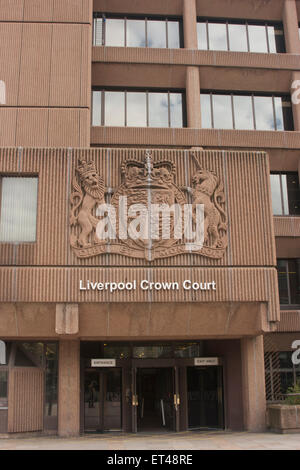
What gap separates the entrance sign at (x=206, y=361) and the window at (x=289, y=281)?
6.48 m

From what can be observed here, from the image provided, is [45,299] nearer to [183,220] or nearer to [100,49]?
[183,220]

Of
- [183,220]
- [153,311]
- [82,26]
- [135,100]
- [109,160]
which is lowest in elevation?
[153,311]

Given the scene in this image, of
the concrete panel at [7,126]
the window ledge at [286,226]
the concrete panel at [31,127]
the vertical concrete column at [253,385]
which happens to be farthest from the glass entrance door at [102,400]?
the concrete panel at [7,126]

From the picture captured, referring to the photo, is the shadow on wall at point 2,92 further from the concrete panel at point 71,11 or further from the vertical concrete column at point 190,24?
the vertical concrete column at point 190,24

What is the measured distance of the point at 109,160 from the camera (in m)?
20.0

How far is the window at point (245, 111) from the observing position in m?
27.8

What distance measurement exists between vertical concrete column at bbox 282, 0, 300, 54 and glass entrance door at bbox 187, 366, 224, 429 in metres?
17.5

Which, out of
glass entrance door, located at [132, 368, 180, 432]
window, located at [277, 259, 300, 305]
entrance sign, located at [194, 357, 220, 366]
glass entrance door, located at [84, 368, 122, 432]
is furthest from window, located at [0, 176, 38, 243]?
window, located at [277, 259, 300, 305]

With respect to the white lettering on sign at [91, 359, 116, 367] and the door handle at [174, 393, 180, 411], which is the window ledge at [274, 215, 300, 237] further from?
the white lettering on sign at [91, 359, 116, 367]

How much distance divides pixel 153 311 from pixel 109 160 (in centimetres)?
592

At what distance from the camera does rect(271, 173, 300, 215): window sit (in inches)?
1067

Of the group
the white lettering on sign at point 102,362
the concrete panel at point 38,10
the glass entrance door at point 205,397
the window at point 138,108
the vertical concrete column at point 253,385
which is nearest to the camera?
the vertical concrete column at point 253,385

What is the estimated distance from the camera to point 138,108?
27719 millimetres
